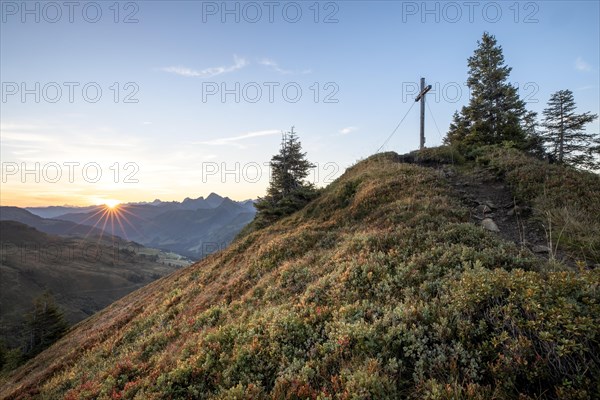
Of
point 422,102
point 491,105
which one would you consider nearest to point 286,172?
point 422,102

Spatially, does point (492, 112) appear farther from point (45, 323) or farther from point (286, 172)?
point (45, 323)

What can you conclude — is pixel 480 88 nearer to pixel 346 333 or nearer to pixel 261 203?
pixel 261 203

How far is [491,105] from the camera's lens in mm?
25422

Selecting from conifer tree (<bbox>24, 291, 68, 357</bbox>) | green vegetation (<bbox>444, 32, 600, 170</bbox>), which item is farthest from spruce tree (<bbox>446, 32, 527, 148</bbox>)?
conifer tree (<bbox>24, 291, 68, 357</bbox>)

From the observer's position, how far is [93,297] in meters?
167

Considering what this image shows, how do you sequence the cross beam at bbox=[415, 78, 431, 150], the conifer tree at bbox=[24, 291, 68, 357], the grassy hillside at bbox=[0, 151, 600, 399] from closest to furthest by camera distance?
the grassy hillside at bbox=[0, 151, 600, 399], the cross beam at bbox=[415, 78, 431, 150], the conifer tree at bbox=[24, 291, 68, 357]

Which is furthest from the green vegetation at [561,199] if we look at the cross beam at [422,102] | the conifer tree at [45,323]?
the conifer tree at [45,323]

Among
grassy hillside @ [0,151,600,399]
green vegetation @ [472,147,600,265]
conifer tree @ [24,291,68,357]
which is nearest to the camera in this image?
grassy hillside @ [0,151,600,399]

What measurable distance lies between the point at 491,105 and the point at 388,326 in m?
27.3

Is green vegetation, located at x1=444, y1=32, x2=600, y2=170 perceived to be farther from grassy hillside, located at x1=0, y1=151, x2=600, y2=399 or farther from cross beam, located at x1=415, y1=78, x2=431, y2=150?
grassy hillside, located at x1=0, y1=151, x2=600, y2=399

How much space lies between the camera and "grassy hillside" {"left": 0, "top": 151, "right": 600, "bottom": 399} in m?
4.22

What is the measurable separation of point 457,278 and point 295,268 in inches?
224

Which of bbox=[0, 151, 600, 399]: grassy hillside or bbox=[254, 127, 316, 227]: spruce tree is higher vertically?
bbox=[254, 127, 316, 227]: spruce tree

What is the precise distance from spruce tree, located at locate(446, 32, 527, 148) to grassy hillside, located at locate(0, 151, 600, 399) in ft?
43.1
